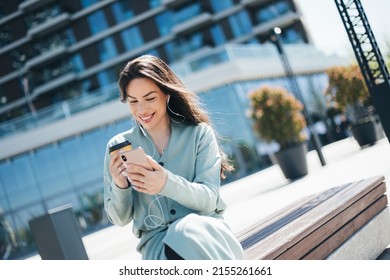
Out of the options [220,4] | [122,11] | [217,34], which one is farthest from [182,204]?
[122,11]

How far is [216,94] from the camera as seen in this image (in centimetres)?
1716

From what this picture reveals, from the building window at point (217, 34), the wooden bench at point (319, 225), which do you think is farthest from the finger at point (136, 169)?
the building window at point (217, 34)

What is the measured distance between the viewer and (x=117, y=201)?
6.38 ft

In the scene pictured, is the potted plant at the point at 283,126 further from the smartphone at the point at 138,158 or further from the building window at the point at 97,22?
the building window at the point at 97,22

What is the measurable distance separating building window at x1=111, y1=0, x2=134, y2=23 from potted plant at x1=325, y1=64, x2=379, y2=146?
60.2 feet

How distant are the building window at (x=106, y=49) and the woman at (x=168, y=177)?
2492 cm

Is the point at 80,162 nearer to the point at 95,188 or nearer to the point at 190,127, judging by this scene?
the point at 95,188

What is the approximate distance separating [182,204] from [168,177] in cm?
16

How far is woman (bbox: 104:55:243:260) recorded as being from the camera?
5.55 ft

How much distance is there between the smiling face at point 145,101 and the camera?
204 centimetres

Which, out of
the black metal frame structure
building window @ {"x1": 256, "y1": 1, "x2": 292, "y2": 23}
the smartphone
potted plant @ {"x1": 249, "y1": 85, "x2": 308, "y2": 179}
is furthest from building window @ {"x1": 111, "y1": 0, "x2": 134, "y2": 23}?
the smartphone

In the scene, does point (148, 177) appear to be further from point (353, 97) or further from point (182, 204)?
point (353, 97)
